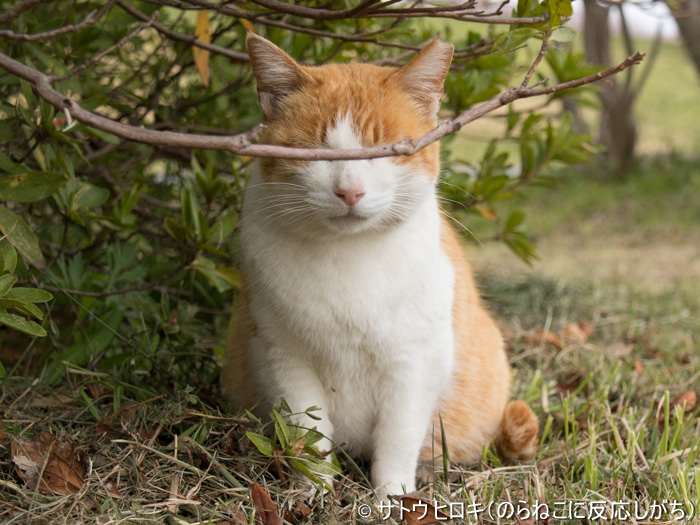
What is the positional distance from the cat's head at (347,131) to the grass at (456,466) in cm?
58

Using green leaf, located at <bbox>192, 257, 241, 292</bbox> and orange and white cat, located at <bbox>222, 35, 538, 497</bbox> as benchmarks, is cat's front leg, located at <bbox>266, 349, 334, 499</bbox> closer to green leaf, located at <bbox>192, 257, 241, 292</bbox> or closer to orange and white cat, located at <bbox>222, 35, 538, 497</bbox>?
orange and white cat, located at <bbox>222, 35, 538, 497</bbox>

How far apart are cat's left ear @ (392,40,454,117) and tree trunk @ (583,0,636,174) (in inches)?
190

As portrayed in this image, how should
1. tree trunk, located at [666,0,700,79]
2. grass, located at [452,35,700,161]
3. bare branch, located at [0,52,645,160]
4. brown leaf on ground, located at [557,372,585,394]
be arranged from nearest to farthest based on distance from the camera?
bare branch, located at [0,52,645,160]
brown leaf on ground, located at [557,372,585,394]
tree trunk, located at [666,0,700,79]
grass, located at [452,35,700,161]

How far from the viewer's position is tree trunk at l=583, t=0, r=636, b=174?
5980 mm

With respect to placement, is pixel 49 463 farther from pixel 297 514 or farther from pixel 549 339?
pixel 549 339

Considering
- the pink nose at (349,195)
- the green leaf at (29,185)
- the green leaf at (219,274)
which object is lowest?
the green leaf at (219,274)

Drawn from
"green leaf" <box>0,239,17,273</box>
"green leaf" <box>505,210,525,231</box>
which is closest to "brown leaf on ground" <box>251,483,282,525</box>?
"green leaf" <box>0,239,17,273</box>

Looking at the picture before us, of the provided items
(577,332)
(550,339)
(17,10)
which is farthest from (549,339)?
(17,10)

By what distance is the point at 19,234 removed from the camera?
1620 mm

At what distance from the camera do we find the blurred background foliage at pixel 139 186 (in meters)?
1.80

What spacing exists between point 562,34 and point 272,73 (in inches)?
25.3

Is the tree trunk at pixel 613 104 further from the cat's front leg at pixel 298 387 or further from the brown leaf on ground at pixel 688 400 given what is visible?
the cat's front leg at pixel 298 387

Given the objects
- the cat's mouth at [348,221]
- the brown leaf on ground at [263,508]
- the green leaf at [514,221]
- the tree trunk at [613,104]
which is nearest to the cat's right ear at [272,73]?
the cat's mouth at [348,221]

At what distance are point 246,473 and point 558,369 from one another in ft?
4.62
